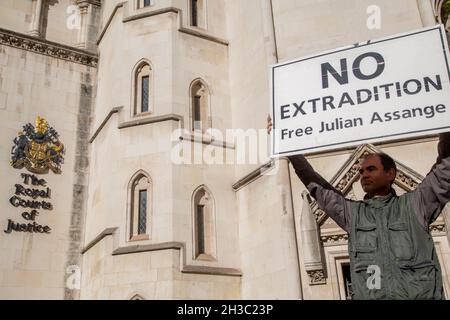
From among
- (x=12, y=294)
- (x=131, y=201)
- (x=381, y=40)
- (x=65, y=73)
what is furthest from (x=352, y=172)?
(x=65, y=73)

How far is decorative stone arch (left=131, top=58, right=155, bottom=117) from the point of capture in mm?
11289

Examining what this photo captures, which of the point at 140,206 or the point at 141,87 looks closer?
the point at 140,206

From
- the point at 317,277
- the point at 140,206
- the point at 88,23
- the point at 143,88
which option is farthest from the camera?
the point at 88,23

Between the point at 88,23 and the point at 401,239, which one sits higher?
the point at 88,23

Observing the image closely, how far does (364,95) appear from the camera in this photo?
2.95m

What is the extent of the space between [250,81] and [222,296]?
4961mm

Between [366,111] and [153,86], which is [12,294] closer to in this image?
[153,86]

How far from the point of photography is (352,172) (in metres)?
8.63

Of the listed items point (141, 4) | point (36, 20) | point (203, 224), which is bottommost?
point (203, 224)

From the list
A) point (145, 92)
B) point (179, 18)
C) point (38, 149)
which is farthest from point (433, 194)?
point (38, 149)

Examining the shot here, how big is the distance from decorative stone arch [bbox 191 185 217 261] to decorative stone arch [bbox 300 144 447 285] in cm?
246

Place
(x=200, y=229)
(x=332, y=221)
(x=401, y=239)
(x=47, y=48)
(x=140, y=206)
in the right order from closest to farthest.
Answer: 1. (x=401, y=239)
2. (x=332, y=221)
3. (x=200, y=229)
4. (x=140, y=206)
5. (x=47, y=48)

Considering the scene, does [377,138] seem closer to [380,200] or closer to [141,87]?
[380,200]

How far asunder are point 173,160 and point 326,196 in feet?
25.4
